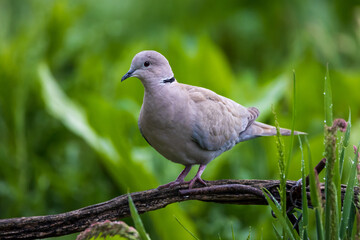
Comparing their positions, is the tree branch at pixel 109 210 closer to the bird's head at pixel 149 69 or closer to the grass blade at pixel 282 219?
the grass blade at pixel 282 219

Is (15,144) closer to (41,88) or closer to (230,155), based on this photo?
(41,88)

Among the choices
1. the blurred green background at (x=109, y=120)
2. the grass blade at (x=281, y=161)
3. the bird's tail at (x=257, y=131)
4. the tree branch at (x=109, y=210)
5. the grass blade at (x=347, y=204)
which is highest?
the blurred green background at (x=109, y=120)

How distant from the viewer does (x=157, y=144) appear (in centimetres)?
153

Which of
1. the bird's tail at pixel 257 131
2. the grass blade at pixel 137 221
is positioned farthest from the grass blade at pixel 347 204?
the bird's tail at pixel 257 131

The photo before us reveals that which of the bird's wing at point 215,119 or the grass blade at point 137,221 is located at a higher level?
the bird's wing at point 215,119

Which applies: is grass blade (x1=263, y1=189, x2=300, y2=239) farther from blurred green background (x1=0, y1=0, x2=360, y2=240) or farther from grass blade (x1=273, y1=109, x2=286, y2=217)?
blurred green background (x1=0, y1=0, x2=360, y2=240)

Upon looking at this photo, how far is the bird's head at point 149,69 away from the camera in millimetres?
1418

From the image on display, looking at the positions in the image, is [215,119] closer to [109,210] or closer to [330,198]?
[109,210]

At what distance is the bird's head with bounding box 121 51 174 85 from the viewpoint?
142 centimetres

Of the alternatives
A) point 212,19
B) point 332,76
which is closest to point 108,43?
point 212,19

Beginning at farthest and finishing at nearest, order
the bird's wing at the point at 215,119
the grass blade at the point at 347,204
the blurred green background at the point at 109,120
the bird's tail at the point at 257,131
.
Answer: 1. the blurred green background at the point at 109,120
2. the bird's tail at the point at 257,131
3. the bird's wing at the point at 215,119
4. the grass blade at the point at 347,204

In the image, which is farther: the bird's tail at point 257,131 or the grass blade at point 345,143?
the bird's tail at point 257,131

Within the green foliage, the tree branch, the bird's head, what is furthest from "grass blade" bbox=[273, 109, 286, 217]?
the bird's head

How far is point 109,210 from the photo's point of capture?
4.38 feet
